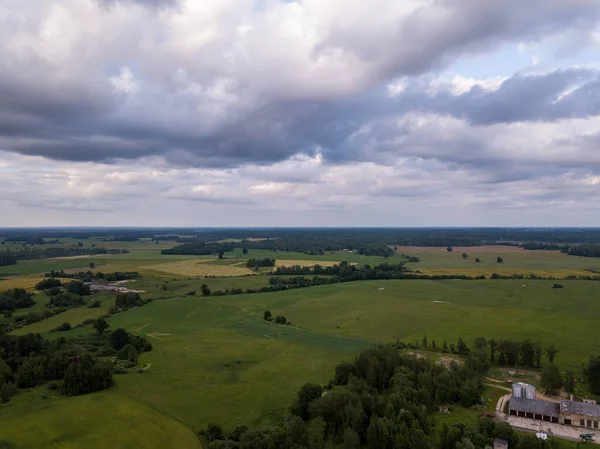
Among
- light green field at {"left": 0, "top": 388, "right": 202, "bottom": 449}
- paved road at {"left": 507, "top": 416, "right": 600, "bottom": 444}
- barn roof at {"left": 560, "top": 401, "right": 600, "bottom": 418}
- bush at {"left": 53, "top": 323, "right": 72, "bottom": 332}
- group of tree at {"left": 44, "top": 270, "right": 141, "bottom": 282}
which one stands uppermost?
group of tree at {"left": 44, "top": 270, "right": 141, "bottom": 282}

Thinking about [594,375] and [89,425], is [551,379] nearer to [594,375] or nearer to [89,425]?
[594,375]

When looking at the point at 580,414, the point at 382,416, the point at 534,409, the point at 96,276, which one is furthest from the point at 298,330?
the point at 96,276

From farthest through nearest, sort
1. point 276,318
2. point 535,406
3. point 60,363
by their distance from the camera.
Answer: point 276,318 → point 60,363 → point 535,406

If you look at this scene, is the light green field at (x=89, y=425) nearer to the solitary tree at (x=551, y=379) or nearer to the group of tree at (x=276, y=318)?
the solitary tree at (x=551, y=379)

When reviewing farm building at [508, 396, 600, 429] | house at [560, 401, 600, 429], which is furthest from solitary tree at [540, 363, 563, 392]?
house at [560, 401, 600, 429]

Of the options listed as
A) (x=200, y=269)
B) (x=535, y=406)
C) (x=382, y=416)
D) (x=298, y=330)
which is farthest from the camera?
(x=200, y=269)

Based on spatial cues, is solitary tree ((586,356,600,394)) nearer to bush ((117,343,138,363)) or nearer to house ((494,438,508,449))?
house ((494,438,508,449))
